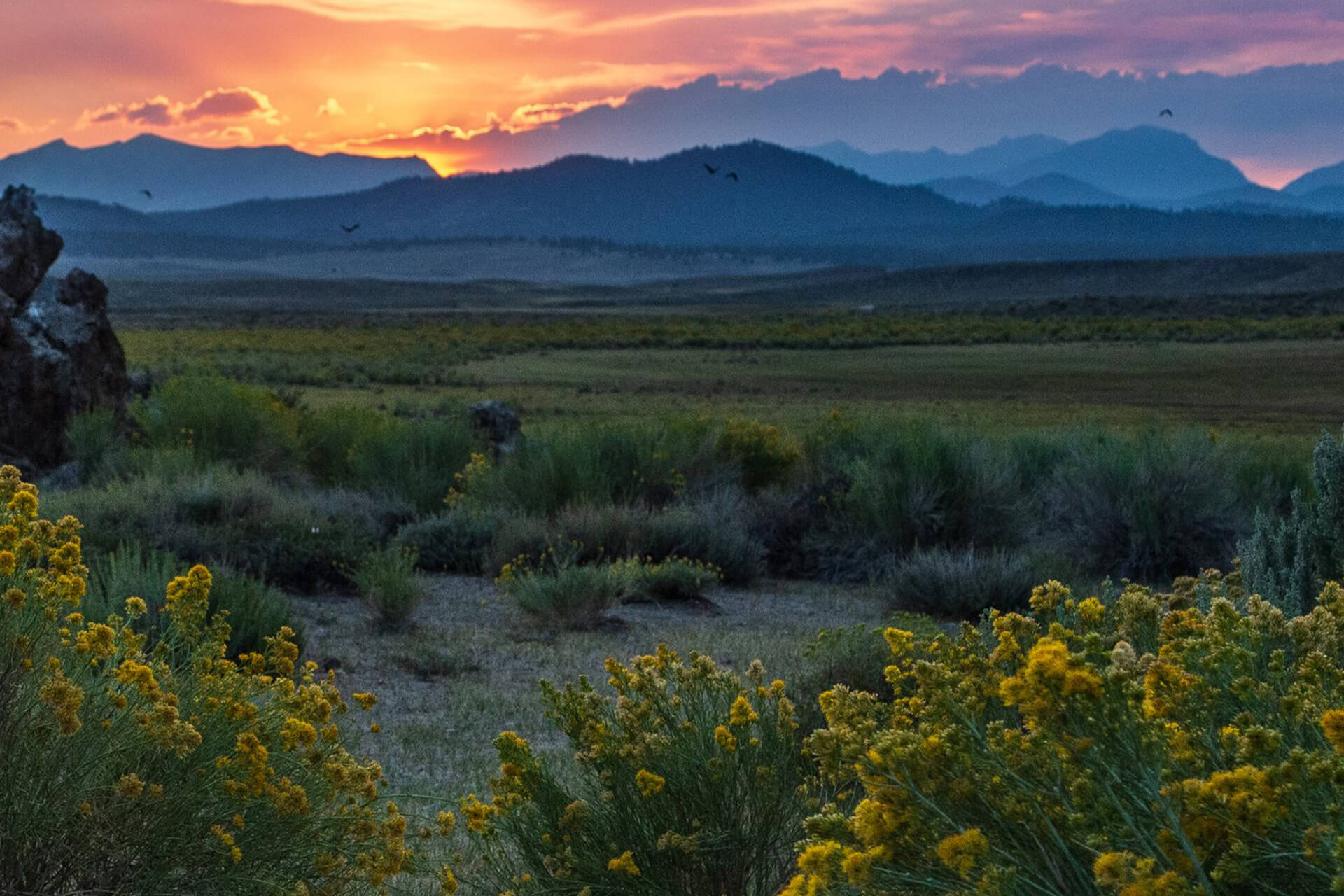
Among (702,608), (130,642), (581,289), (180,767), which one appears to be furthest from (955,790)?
(581,289)

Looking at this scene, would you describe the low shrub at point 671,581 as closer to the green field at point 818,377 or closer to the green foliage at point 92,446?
the green foliage at point 92,446

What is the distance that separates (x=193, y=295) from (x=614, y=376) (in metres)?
108

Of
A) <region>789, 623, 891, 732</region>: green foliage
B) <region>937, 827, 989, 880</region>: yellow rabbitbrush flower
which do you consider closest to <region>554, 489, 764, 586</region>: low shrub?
<region>789, 623, 891, 732</region>: green foliage

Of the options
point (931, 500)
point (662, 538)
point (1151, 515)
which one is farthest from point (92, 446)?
point (1151, 515)

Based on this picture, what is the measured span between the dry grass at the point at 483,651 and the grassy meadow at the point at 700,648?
1.7 inches

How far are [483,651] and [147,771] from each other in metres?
6.47

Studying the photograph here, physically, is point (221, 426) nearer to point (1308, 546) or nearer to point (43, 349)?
point (43, 349)

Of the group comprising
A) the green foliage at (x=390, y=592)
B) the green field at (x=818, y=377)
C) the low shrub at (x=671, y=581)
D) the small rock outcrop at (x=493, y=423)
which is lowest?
the green field at (x=818, y=377)

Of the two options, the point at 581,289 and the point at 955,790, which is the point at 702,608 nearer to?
the point at 955,790

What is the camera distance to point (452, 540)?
44.0 feet

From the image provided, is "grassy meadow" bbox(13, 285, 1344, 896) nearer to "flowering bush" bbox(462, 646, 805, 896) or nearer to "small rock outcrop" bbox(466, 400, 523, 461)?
"flowering bush" bbox(462, 646, 805, 896)

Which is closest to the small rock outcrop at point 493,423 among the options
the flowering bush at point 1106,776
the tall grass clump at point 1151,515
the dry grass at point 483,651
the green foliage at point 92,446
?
the green foliage at point 92,446

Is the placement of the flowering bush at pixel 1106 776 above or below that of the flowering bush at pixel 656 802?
above

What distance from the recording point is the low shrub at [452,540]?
43.7ft
